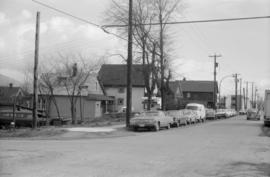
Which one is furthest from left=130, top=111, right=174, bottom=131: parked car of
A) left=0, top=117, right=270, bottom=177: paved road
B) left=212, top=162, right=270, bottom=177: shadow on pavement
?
left=212, top=162, right=270, bottom=177: shadow on pavement

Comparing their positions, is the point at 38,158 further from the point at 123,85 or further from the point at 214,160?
the point at 123,85

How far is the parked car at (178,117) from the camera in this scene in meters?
36.0

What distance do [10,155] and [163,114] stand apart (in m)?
19.4

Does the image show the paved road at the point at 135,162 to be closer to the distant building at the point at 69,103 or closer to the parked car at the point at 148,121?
the parked car at the point at 148,121

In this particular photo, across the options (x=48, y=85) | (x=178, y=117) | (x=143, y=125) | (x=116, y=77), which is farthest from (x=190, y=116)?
(x=116, y=77)

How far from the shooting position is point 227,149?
17438 millimetres

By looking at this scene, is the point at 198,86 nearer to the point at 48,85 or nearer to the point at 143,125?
the point at 48,85

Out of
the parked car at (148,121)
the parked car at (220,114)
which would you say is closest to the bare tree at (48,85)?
the parked car at (148,121)

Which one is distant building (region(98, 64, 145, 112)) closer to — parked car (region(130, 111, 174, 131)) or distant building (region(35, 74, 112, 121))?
distant building (region(35, 74, 112, 121))

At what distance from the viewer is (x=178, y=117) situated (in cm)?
3709

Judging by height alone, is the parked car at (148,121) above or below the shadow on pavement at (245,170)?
above

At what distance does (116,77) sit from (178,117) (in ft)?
125

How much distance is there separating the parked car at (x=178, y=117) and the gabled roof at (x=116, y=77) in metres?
33.9

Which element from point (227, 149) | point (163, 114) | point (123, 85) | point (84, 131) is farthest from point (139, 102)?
point (227, 149)
